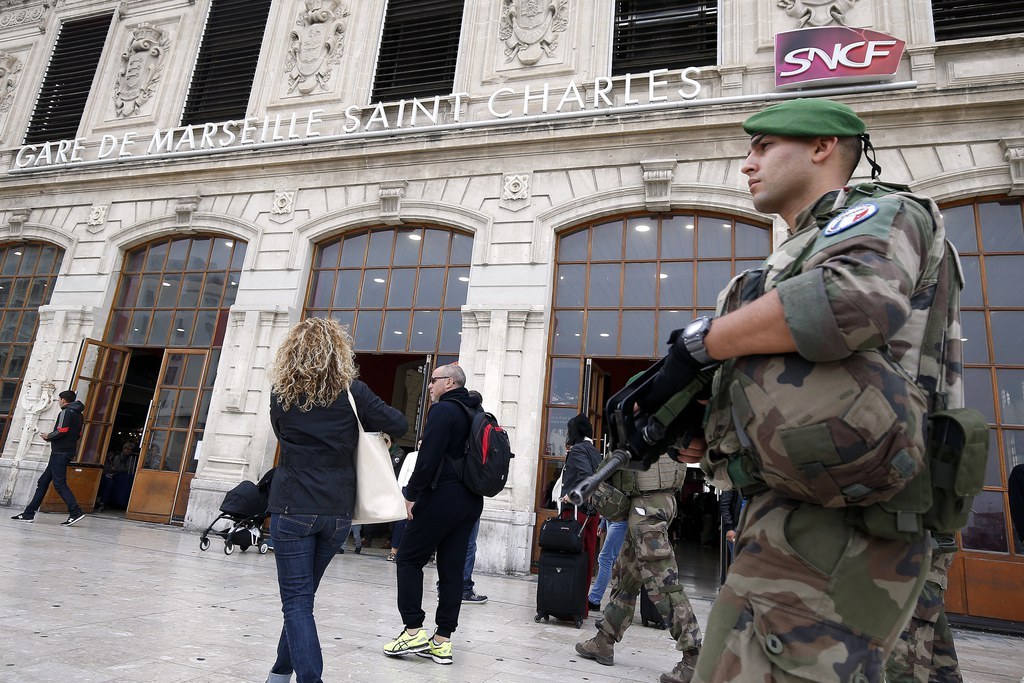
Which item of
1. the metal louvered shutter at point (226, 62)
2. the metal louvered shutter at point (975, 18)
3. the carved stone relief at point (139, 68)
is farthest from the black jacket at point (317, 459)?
the carved stone relief at point (139, 68)

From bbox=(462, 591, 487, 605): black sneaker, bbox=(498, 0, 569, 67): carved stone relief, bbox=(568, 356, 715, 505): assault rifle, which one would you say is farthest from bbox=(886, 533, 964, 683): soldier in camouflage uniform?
bbox=(498, 0, 569, 67): carved stone relief

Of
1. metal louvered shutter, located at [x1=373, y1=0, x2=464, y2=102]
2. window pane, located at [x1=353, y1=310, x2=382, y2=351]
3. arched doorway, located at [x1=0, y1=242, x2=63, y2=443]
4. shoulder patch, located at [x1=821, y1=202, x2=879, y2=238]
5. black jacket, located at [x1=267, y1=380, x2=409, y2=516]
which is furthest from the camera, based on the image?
arched doorway, located at [x1=0, y1=242, x2=63, y2=443]

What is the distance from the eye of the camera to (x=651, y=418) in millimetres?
1616

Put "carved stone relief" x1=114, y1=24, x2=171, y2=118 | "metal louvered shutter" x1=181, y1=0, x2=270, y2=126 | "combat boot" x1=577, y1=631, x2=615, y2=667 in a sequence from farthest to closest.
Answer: "carved stone relief" x1=114, y1=24, x2=171, y2=118 → "metal louvered shutter" x1=181, y1=0, x2=270, y2=126 → "combat boot" x1=577, y1=631, x2=615, y2=667

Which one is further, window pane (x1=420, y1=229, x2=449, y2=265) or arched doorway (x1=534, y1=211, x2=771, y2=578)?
window pane (x1=420, y1=229, x2=449, y2=265)

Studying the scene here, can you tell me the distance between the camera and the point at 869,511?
50.7 inches

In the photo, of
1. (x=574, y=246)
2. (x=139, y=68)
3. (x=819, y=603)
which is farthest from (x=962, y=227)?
(x=139, y=68)

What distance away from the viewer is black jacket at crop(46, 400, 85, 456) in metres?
10.2

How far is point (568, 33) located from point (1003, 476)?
949cm

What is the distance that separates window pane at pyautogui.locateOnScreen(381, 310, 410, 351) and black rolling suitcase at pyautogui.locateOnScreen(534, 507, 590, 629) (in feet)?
18.3

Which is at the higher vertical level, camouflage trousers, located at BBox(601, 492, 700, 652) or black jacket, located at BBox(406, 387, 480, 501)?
black jacket, located at BBox(406, 387, 480, 501)

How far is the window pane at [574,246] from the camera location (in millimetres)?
10188

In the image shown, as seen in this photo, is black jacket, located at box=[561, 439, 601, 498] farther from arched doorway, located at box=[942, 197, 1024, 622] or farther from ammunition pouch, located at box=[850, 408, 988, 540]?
arched doorway, located at box=[942, 197, 1024, 622]

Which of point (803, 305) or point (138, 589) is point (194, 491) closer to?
point (138, 589)
